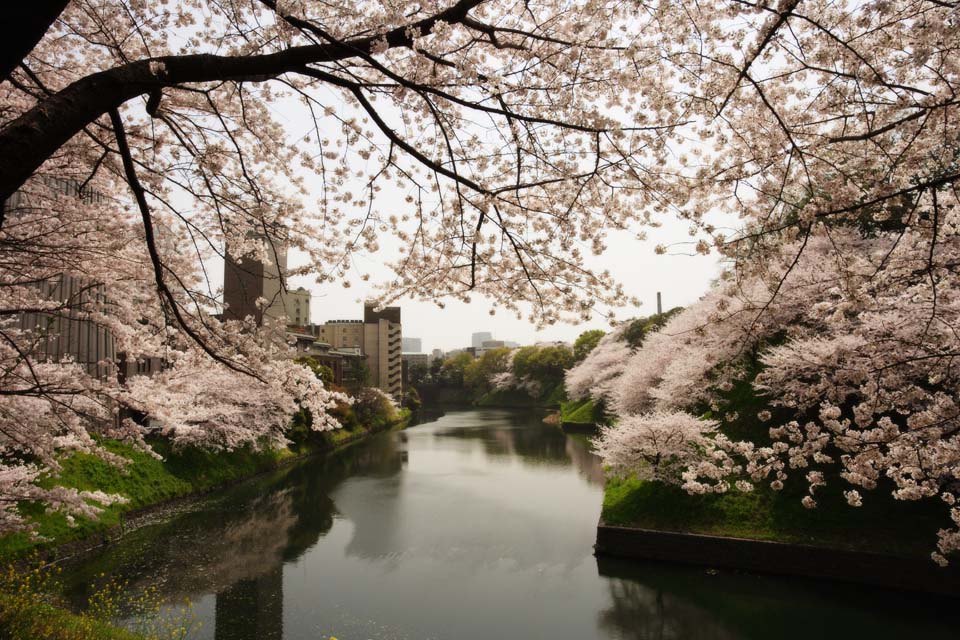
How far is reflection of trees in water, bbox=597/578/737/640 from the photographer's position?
6.38 meters

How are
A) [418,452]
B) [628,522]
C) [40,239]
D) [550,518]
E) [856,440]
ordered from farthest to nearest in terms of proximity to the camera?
[418,452], [550,518], [628,522], [40,239], [856,440]

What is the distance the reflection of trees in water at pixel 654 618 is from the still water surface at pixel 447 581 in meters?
0.02

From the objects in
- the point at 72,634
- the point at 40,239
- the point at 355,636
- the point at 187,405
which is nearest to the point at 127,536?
the point at 187,405

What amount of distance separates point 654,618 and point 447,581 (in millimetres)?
3152

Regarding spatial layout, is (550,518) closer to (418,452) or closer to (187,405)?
(187,405)

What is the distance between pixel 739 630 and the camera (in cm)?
637

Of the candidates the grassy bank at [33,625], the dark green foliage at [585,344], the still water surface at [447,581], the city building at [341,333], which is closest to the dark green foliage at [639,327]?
the dark green foliage at [585,344]

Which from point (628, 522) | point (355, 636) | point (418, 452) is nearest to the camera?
point (355, 636)

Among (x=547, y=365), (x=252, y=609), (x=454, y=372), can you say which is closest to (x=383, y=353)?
(x=454, y=372)

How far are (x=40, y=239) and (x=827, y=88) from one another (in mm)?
5377

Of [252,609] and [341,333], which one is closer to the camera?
[252,609]

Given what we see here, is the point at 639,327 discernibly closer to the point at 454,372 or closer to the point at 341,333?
the point at 454,372

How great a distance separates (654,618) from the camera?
6750 millimetres

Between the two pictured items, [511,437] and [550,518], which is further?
[511,437]
